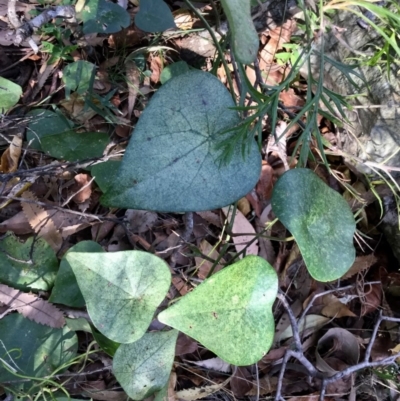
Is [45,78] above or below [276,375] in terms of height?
above

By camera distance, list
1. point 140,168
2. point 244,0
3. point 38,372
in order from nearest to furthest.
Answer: point 244,0 → point 140,168 → point 38,372

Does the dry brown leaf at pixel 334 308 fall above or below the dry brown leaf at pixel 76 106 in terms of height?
below

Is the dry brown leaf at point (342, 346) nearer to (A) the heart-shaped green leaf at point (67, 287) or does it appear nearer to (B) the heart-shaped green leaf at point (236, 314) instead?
(B) the heart-shaped green leaf at point (236, 314)

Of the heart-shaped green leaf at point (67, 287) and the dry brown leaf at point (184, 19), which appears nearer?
the heart-shaped green leaf at point (67, 287)

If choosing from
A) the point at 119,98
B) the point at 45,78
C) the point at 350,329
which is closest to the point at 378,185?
the point at 350,329

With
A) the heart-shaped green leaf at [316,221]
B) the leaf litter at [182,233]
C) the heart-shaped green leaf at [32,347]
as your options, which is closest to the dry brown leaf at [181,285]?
the leaf litter at [182,233]

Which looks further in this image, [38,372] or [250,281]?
[38,372]

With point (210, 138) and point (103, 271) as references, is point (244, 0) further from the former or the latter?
point (103, 271)
